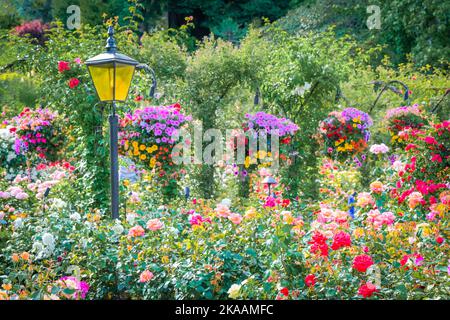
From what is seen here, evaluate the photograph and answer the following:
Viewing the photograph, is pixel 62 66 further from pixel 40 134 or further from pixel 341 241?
pixel 341 241

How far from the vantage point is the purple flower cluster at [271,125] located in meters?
6.24

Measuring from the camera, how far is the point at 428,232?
10.8 feet

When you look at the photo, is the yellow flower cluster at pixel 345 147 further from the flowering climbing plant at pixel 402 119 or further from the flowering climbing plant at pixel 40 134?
the flowering climbing plant at pixel 40 134

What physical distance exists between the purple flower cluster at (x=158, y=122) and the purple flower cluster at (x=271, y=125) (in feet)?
2.52

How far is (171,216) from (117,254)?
35.7 inches

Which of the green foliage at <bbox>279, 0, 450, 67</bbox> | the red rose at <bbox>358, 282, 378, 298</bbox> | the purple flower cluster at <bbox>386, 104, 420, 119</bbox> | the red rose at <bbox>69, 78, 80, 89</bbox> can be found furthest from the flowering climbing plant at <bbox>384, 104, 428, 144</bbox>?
the green foliage at <bbox>279, 0, 450, 67</bbox>

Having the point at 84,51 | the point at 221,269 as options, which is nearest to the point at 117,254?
the point at 221,269

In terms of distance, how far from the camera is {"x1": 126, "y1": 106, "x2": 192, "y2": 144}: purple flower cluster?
5.93 metres

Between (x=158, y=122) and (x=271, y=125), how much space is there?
1107 mm

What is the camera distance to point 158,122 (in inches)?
235

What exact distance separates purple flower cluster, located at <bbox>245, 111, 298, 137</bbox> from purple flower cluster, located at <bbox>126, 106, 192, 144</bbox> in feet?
2.52

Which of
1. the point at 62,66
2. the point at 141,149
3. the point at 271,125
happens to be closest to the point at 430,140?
the point at 271,125
